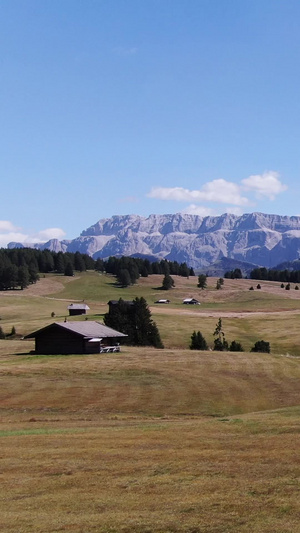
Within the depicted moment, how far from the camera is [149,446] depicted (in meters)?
25.0

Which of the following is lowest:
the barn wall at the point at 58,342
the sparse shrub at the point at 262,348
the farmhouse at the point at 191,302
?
the sparse shrub at the point at 262,348

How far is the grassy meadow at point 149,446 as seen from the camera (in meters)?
15.4

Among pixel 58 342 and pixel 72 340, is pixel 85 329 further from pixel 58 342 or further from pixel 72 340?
pixel 58 342

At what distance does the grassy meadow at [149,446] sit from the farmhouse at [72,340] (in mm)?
10178

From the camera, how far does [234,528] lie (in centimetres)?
1392

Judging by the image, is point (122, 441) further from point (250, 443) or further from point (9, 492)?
point (9, 492)

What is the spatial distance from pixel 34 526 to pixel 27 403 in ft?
107

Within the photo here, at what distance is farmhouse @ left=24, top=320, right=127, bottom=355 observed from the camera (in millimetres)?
81312

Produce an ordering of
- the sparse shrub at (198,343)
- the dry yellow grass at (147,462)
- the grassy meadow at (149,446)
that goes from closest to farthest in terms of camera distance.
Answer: the dry yellow grass at (147,462) → the grassy meadow at (149,446) → the sparse shrub at (198,343)

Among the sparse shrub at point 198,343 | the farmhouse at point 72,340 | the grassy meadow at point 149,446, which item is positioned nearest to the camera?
the grassy meadow at point 149,446

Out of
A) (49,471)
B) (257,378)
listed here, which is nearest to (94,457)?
(49,471)

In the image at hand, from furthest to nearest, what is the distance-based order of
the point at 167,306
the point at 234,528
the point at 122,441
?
the point at 167,306
the point at 122,441
the point at 234,528

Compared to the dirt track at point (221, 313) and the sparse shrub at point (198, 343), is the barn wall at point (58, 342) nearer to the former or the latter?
the sparse shrub at point (198, 343)

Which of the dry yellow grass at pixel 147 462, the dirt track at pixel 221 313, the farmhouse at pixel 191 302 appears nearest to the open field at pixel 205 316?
the dirt track at pixel 221 313
